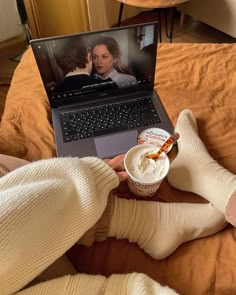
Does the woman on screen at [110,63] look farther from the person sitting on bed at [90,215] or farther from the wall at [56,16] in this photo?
the wall at [56,16]

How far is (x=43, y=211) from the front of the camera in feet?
1.59

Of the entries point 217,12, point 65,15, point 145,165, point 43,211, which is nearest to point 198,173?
point 145,165

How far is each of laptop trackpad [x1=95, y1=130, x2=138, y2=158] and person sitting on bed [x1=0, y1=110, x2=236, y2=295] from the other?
70 mm

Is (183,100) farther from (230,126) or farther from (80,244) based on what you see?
(80,244)

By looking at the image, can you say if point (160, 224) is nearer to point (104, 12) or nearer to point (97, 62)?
point (97, 62)

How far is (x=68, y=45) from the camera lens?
28.3 inches

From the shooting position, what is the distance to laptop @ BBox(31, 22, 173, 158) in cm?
73

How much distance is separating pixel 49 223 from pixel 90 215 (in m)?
0.08

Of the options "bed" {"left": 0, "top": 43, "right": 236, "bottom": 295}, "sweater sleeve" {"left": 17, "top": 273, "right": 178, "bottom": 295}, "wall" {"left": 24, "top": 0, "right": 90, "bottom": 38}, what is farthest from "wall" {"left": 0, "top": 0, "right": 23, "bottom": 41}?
"sweater sleeve" {"left": 17, "top": 273, "right": 178, "bottom": 295}

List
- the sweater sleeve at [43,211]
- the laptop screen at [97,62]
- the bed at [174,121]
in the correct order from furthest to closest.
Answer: the laptop screen at [97,62], the bed at [174,121], the sweater sleeve at [43,211]

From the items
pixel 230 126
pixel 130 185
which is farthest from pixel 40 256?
pixel 230 126

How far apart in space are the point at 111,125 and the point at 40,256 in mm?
442

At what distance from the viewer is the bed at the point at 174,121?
1.98 feet

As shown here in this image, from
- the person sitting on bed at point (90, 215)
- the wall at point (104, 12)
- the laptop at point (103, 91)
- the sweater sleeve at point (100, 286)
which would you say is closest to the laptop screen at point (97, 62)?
the laptop at point (103, 91)
